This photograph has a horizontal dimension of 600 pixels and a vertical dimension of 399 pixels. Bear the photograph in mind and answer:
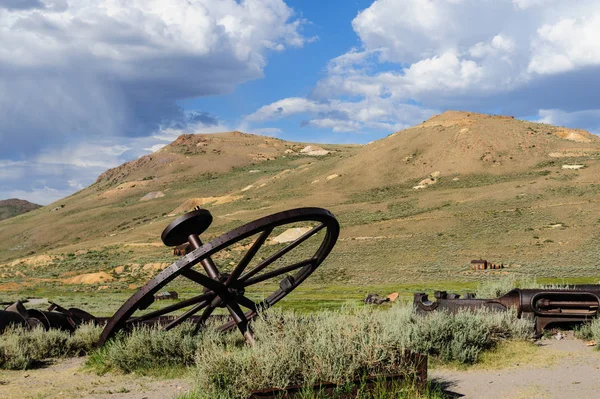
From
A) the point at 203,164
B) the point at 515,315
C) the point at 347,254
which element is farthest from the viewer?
the point at 203,164

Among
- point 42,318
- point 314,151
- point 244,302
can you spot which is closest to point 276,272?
point 244,302

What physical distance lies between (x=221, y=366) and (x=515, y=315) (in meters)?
7.72

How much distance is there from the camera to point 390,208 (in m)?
71.0

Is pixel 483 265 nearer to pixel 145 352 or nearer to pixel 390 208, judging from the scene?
pixel 390 208

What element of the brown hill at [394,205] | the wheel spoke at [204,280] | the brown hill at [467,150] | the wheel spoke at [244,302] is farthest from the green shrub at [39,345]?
the brown hill at [467,150]

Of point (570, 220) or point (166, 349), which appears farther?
point (570, 220)

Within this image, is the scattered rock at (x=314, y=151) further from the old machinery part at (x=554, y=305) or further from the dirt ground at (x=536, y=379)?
the dirt ground at (x=536, y=379)

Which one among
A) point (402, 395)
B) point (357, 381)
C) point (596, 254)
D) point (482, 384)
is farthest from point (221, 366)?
point (596, 254)

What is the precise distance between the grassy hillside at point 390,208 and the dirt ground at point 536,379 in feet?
87.2

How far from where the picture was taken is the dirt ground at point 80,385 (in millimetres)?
9031

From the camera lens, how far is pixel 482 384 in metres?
9.27

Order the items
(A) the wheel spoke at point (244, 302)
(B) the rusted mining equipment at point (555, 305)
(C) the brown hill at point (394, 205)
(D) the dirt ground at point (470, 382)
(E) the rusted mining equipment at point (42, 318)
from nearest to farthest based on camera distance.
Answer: (D) the dirt ground at point (470, 382), (A) the wheel spoke at point (244, 302), (B) the rusted mining equipment at point (555, 305), (E) the rusted mining equipment at point (42, 318), (C) the brown hill at point (394, 205)

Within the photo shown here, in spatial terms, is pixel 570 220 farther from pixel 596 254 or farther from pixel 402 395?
pixel 402 395

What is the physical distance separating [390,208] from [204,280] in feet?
206
